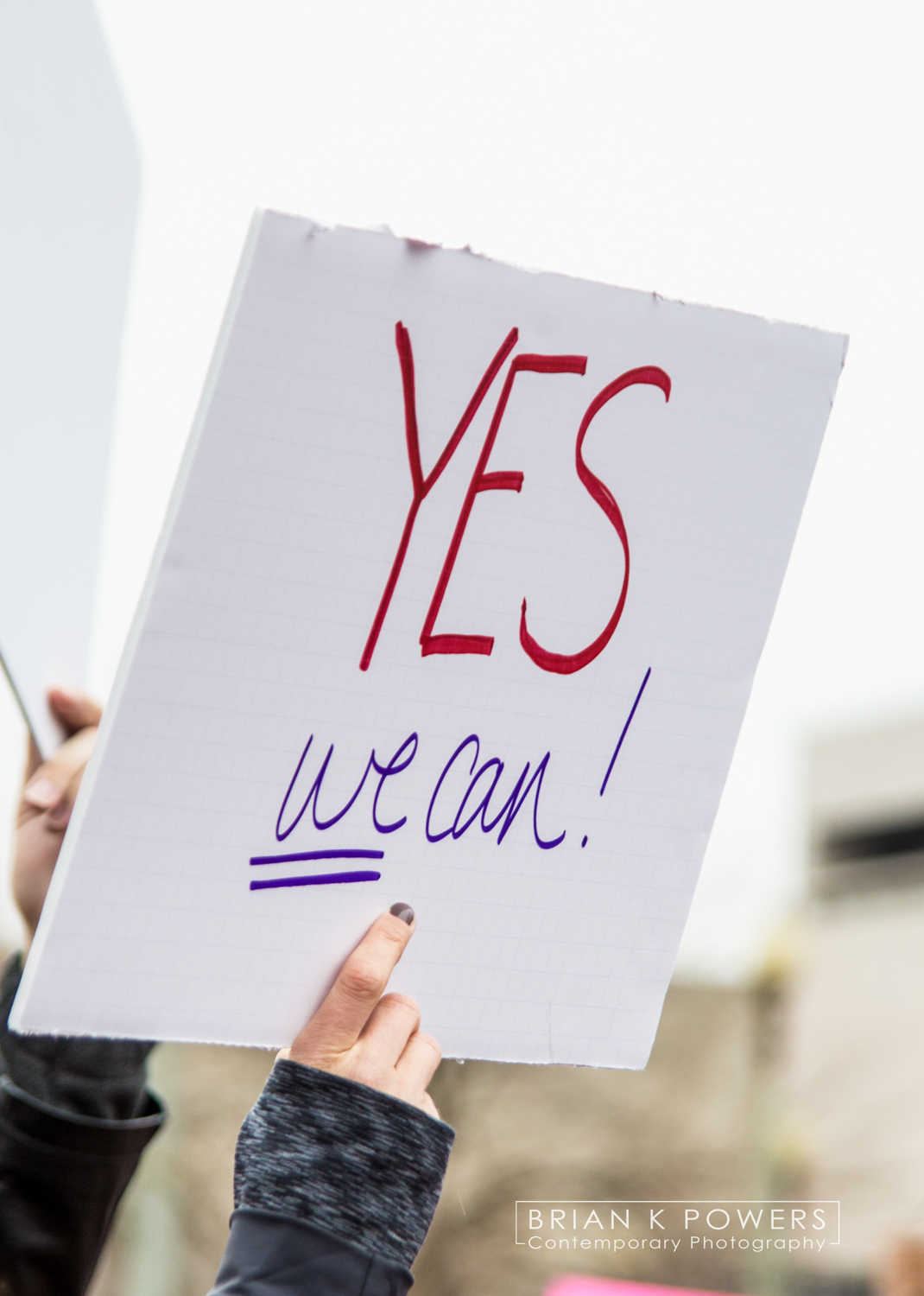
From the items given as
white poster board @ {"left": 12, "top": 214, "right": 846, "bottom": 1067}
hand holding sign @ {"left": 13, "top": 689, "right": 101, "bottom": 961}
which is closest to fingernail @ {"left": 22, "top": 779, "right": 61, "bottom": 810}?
hand holding sign @ {"left": 13, "top": 689, "right": 101, "bottom": 961}

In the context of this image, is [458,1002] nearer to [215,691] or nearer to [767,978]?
[215,691]

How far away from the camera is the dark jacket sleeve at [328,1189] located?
74 centimetres

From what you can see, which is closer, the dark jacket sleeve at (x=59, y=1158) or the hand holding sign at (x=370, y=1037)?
the hand holding sign at (x=370, y=1037)

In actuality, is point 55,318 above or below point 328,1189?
above

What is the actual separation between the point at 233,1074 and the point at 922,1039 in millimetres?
14349

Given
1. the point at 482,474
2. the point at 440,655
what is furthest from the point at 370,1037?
the point at 482,474

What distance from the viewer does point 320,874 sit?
33.2 inches

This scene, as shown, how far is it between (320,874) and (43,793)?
0.40m

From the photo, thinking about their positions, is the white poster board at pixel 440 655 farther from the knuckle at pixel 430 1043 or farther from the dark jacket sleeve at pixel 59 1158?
the dark jacket sleeve at pixel 59 1158

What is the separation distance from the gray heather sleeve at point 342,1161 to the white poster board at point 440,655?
0.07 m

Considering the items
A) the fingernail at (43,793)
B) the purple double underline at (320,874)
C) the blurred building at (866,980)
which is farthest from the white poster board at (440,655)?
the blurred building at (866,980)

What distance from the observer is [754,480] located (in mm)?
916

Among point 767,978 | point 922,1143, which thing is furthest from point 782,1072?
point 767,978

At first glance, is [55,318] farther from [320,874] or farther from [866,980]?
[866,980]
